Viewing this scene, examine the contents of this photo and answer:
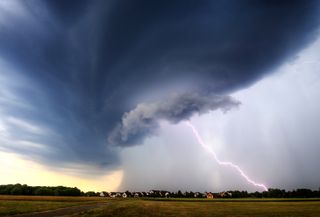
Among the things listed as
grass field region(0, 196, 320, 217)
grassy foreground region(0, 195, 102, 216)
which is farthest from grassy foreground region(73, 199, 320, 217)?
grassy foreground region(0, 195, 102, 216)

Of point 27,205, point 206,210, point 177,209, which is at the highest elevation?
point 27,205

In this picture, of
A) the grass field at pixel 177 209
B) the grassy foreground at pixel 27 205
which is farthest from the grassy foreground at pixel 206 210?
the grassy foreground at pixel 27 205

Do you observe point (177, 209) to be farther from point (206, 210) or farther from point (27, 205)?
point (27, 205)

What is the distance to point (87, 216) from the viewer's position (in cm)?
4244

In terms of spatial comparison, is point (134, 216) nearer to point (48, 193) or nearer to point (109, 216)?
point (109, 216)

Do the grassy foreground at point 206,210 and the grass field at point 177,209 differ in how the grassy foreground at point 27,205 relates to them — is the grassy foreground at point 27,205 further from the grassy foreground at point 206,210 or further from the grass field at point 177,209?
the grassy foreground at point 206,210

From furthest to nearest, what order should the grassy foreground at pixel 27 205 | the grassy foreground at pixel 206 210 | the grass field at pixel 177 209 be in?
the grassy foreground at pixel 27 205 → the grass field at pixel 177 209 → the grassy foreground at pixel 206 210

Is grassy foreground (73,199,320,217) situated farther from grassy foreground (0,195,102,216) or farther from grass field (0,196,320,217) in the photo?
grassy foreground (0,195,102,216)

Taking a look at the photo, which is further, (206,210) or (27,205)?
(27,205)

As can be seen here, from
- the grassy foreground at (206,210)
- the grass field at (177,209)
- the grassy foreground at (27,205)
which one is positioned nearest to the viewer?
the grassy foreground at (206,210)

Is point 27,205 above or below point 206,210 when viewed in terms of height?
above

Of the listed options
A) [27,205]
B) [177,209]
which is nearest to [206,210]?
[177,209]

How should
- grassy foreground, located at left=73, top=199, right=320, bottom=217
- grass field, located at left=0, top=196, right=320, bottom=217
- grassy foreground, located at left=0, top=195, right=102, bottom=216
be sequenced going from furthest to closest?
grassy foreground, located at left=0, top=195, right=102, bottom=216
grass field, located at left=0, top=196, right=320, bottom=217
grassy foreground, located at left=73, top=199, right=320, bottom=217

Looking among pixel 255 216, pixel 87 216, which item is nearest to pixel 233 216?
pixel 255 216
